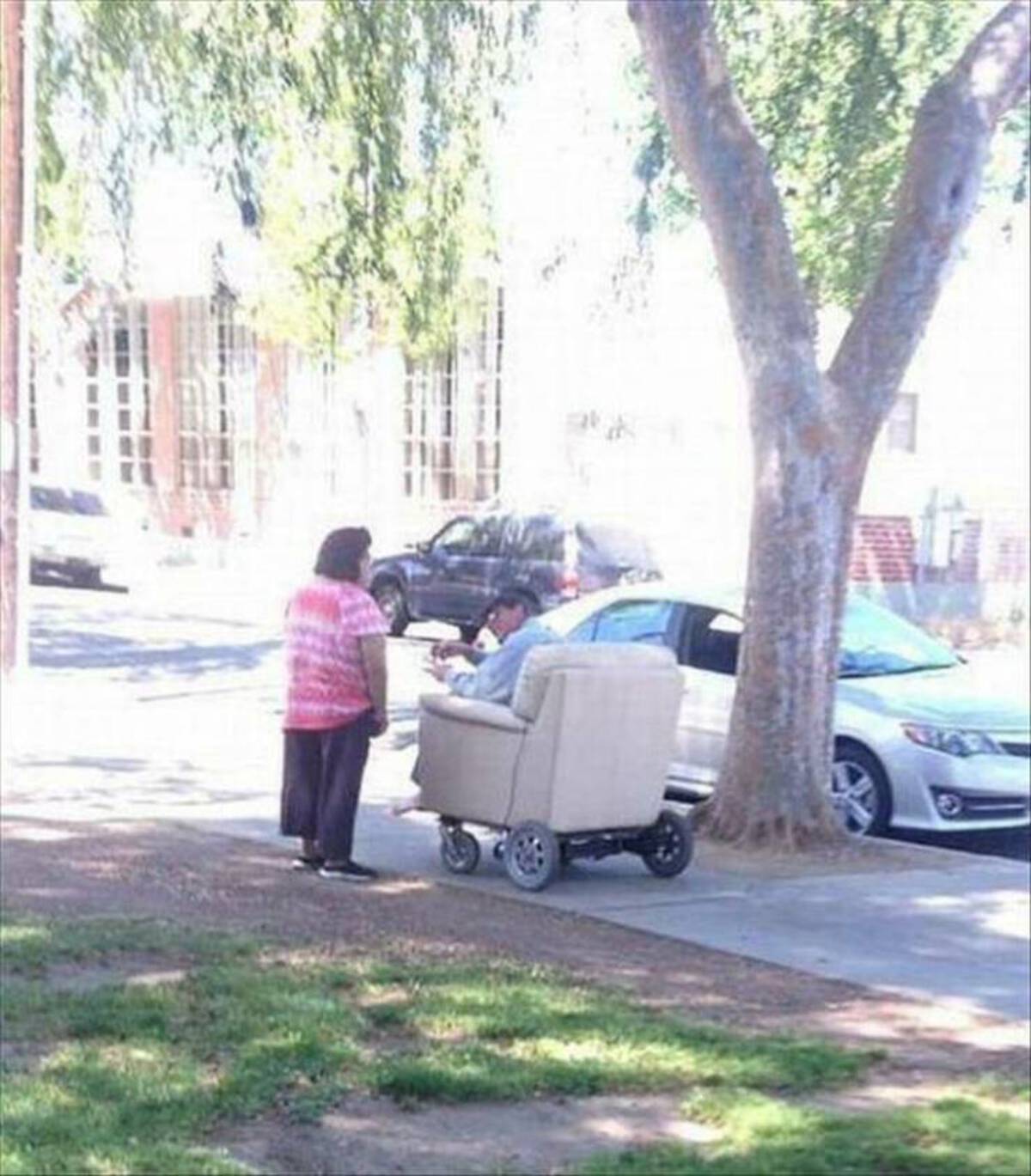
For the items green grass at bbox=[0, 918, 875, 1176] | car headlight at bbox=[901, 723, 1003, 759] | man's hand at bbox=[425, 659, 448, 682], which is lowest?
green grass at bbox=[0, 918, 875, 1176]

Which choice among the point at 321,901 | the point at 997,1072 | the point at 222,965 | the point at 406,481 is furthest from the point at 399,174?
the point at 406,481

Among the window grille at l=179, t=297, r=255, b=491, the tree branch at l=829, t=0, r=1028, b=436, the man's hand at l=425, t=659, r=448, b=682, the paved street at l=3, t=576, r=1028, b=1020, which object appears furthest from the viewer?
the window grille at l=179, t=297, r=255, b=491

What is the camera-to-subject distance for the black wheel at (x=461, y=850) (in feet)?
36.1

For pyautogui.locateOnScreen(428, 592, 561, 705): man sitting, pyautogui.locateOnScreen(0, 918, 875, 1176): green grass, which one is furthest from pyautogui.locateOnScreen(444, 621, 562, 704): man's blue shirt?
pyautogui.locateOnScreen(0, 918, 875, 1176): green grass

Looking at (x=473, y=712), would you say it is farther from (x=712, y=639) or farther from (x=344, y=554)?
(x=712, y=639)

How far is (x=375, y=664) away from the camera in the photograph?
10156 millimetres

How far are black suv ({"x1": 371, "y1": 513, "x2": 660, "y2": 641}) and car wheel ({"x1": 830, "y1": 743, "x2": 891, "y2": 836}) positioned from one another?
38.9ft

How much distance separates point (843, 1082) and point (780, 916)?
3.29 m

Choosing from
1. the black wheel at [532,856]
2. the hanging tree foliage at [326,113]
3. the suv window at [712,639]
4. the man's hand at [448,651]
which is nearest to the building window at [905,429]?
the hanging tree foliage at [326,113]

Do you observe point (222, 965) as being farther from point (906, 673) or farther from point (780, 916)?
point (906, 673)

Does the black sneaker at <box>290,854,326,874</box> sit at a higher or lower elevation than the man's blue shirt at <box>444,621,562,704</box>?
lower

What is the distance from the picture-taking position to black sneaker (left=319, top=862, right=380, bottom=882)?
34.3 ft

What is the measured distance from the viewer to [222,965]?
26.5 ft

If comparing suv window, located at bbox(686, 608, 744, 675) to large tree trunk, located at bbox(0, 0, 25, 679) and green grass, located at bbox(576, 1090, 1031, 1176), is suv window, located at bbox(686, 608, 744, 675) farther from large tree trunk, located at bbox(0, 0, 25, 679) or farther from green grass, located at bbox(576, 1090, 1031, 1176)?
green grass, located at bbox(576, 1090, 1031, 1176)
